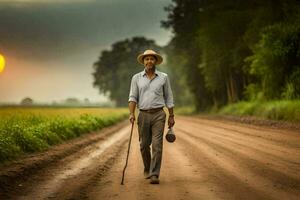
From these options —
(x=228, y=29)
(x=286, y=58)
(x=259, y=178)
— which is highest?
(x=228, y=29)

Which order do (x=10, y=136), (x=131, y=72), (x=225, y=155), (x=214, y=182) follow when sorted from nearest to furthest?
(x=214, y=182), (x=225, y=155), (x=10, y=136), (x=131, y=72)

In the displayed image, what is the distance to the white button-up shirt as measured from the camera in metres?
9.07

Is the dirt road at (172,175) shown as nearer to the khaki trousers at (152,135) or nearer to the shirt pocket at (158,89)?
the khaki trousers at (152,135)

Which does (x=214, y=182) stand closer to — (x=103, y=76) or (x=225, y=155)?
(x=225, y=155)

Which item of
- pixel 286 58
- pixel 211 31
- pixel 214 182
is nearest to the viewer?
pixel 214 182

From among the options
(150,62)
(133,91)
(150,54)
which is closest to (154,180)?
(133,91)

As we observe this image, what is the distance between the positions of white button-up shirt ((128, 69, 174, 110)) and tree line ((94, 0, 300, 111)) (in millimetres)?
20248

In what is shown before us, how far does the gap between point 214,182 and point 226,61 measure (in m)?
38.2

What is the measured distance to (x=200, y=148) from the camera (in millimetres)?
14617

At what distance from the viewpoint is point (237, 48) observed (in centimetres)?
4122

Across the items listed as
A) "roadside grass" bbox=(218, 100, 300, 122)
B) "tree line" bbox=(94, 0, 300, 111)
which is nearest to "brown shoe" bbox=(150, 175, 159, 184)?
"roadside grass" bbox=(218, 100, 300, 122)

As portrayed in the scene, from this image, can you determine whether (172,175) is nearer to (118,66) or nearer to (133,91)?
(133,91)

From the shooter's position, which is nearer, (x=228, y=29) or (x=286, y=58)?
(x=286, y=58)

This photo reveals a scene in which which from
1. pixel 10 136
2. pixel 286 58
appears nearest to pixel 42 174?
pixel 10 136
